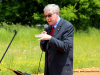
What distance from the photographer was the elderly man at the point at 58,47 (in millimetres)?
2215

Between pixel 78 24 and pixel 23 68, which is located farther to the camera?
pixel 78 24

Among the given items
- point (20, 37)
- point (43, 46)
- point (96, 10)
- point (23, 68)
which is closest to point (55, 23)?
point (43, 46)

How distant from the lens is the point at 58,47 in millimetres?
2131

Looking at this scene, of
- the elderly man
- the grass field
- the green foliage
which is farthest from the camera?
the green foliage

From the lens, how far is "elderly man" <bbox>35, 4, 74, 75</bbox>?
2.21 meters

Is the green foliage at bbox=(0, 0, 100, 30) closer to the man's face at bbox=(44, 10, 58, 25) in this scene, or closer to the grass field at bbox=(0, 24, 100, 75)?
the grass field at bbox=(0, 24, 100, 75)

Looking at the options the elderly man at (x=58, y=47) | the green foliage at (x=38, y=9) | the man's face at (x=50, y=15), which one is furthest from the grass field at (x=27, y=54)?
the man's face at (x=50, y=15)

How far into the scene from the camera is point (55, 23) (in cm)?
242

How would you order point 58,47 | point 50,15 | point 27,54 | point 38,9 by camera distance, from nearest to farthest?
point 58,47
point 50,15
point 27,54
point 38,9

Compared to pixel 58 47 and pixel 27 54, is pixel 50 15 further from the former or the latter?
pixel 27 54

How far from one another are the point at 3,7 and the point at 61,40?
1525 cm

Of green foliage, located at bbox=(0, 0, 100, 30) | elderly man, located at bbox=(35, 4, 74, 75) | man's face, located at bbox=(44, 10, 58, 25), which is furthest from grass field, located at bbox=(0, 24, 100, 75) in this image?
man's face, located at bbox=(44, 10, 58, 25)

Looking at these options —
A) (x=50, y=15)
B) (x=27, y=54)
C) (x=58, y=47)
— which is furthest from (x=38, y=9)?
(x=58, y=47)

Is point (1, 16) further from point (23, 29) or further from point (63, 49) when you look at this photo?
point (63, 49)
